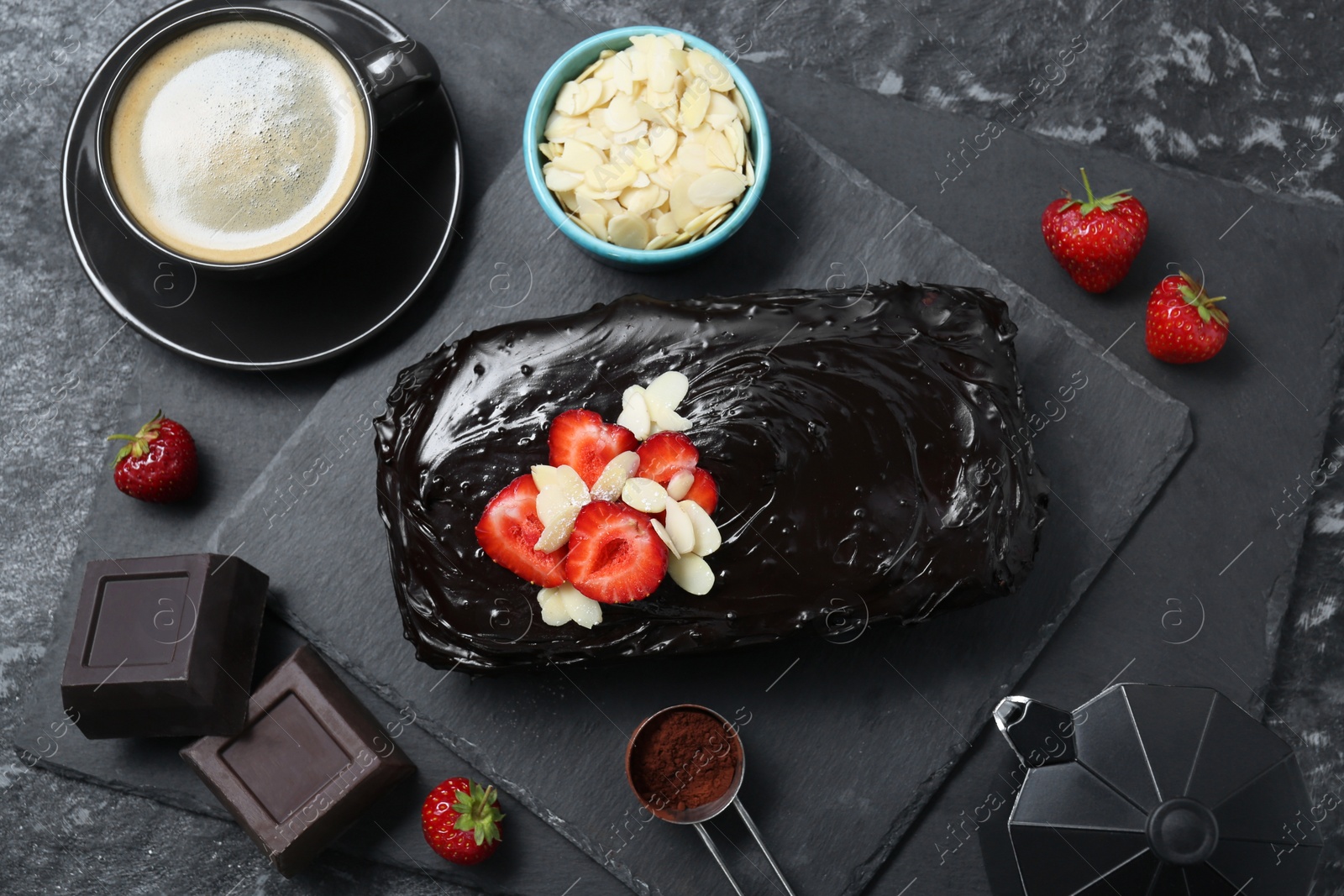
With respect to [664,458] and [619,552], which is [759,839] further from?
[664,458]

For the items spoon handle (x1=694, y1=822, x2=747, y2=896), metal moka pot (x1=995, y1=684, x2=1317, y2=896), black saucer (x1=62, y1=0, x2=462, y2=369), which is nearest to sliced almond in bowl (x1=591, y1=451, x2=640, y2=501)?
black saucer (x1=62, y1=0, x2=462, y2=369)

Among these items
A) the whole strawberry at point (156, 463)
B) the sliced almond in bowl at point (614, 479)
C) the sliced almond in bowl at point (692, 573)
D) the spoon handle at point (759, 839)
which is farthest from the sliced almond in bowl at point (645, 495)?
the whole strawberry at point (156, 463)

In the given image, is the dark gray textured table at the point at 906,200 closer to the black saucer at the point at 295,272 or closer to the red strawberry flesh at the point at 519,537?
the black saucer at the point at 295,272

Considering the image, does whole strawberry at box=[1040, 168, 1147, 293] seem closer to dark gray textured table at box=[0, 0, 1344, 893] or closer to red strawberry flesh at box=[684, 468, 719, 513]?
dark gray textured table at box=[0, 0, 1344, 893]

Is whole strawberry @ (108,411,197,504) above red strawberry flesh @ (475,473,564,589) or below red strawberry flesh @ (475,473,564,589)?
below

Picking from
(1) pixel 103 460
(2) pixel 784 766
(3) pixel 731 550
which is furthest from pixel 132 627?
(2) pixel 784 766

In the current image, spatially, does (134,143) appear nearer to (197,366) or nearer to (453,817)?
(197,366)

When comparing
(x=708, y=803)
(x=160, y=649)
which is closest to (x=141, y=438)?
(x=160, y=649)
